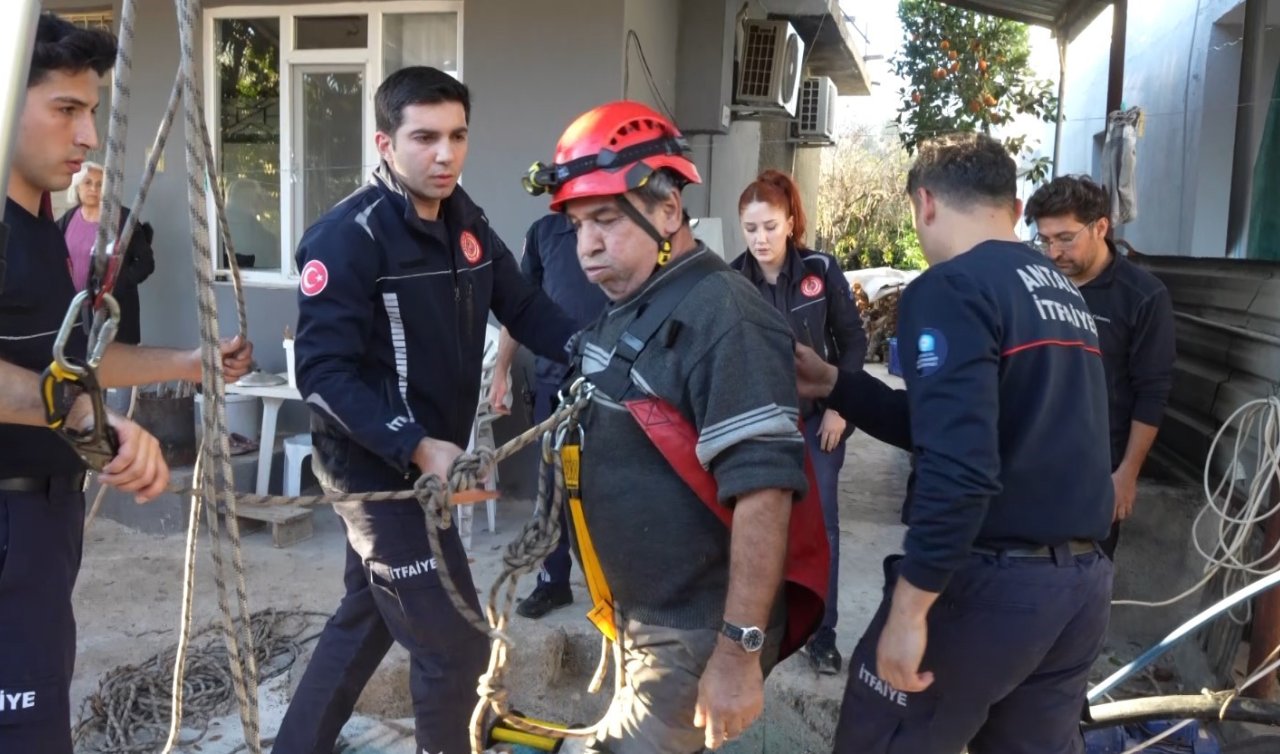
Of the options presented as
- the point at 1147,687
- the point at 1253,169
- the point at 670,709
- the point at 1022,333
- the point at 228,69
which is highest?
the point at 228,69

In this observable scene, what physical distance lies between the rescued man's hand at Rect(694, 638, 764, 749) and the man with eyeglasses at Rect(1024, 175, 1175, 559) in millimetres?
2368

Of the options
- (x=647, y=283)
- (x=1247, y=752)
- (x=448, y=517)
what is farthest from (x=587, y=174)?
(x=1247, y=752)

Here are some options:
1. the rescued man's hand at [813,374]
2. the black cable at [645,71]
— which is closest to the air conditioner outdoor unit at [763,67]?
the black cable at [645,71]

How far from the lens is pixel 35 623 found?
6.89 feet

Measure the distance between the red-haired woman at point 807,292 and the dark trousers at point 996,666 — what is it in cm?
172

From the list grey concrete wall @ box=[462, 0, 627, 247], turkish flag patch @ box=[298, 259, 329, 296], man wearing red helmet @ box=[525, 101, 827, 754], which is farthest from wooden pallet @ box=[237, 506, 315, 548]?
man wearing red helmet @ box=[525, 101, 827, 754]

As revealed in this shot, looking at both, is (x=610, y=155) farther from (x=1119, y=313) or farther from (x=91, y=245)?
(x=91, y=245)

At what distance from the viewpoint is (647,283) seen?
2.12 meters

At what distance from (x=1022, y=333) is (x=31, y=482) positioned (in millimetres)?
2178

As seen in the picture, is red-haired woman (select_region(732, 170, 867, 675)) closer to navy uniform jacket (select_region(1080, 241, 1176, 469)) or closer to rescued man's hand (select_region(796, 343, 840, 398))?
navy uniform jacket (select_region(1080, 241, 1176, 469))

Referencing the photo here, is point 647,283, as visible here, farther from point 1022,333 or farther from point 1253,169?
point 1253,169

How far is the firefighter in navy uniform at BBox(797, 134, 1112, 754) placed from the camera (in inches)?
79.4

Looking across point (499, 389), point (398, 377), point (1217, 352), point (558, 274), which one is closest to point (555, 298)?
point (558, 274)

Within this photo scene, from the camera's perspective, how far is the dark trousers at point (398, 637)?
9.01ft
